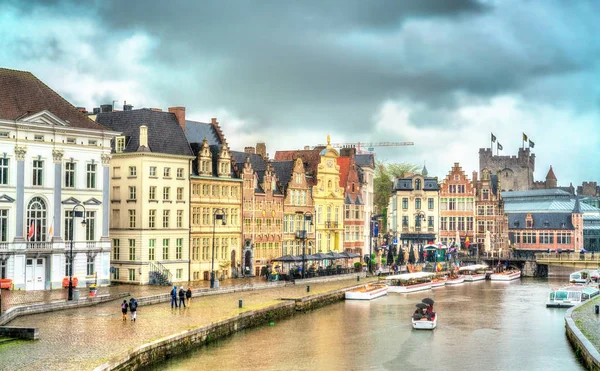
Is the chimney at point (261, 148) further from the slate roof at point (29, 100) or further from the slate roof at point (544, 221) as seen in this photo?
the slate roof at point (544, 221)

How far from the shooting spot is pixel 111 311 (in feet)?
180

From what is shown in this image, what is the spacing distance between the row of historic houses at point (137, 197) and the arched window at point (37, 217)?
8 cm

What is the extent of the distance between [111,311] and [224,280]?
26.8 meters

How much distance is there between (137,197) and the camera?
7438 centimetres

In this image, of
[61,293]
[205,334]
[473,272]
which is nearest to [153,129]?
[61,293]

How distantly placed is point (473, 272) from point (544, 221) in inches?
1413

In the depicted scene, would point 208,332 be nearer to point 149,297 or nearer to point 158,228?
point 149,297

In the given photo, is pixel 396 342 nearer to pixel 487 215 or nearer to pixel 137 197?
pixel 137 197

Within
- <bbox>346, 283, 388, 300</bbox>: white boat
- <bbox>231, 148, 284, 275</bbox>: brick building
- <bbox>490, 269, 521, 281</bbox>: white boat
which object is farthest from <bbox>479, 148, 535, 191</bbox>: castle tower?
<bbox>346, 283, 388, 300</bbox>: white boat

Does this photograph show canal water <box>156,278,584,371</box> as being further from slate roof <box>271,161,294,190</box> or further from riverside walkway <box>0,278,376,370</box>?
slate roof <box>271,161,294,190</box>

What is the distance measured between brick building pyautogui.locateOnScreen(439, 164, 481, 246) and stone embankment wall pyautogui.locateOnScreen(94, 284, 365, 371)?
61917 millimetres

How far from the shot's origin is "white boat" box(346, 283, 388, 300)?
76.7 m

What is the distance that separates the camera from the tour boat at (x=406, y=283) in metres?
87.6

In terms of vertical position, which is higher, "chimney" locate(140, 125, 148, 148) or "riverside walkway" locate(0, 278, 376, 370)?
"chimney" locate(140, 125, 148, 148)
